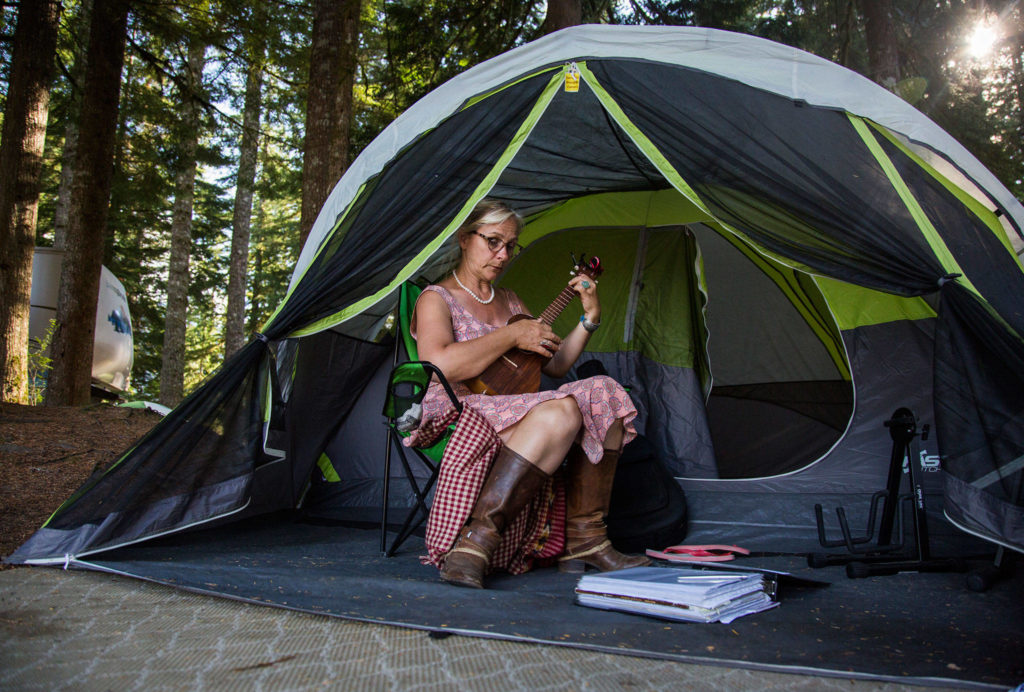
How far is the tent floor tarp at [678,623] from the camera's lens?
1.48 metres

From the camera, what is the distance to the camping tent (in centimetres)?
214

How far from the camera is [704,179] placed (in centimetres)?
235

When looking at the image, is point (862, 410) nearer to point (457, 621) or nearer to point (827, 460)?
point (827, 460)

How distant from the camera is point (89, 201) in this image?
5.17 meters

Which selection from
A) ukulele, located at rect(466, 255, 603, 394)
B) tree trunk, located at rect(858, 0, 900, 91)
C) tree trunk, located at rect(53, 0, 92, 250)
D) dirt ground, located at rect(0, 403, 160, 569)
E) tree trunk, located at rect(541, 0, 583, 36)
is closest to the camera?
ukulele, located at rect(466, 255, 603, 394)

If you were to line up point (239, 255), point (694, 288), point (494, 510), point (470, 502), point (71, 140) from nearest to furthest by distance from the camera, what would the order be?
point (494, 510) < point (470, 502) < point (694, 288) < point (71, 140) < point (239, 255)

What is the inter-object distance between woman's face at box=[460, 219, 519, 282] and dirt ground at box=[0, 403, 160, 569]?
1.29 metres

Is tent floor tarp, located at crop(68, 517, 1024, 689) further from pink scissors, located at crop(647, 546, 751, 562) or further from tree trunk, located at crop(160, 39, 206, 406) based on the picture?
tree trunk, located at crop(160, 39, 206, 406)

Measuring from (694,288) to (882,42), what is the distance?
430cm

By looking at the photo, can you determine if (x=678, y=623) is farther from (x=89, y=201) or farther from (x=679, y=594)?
(x=89, y=201)

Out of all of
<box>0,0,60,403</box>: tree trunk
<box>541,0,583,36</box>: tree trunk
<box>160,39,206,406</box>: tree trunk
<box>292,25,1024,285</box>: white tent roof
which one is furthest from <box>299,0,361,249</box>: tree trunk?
<box>160,39,206,406</box>: tree trunk

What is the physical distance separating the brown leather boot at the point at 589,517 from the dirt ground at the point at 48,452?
1358 mm

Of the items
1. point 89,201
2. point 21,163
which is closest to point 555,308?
point 89,201

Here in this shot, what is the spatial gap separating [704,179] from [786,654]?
1.37 meters
